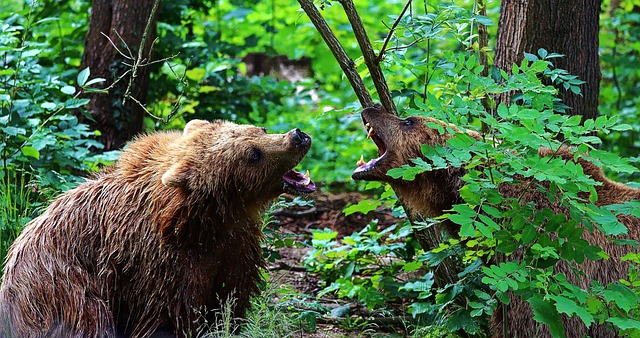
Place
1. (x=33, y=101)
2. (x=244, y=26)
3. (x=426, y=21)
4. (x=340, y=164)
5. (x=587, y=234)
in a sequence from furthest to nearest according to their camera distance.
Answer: (x=244, y=26)
(x=340, y=164)
(x=33, y=101)
(x=426, y=21)
(x=587, y=234)

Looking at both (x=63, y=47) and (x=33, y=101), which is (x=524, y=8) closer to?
(x=33, y=101)

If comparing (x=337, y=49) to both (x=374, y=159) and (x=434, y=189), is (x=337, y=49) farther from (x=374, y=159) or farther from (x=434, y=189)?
(x=434, y=189)

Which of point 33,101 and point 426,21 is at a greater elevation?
point 426,21

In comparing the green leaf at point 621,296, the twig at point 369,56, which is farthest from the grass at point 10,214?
the green leaf at point 621,296

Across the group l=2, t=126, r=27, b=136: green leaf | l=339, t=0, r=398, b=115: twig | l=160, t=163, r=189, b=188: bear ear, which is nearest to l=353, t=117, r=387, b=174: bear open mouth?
l=339, t=0, r=398, b=115: twig

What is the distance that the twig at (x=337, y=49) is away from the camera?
5.67m

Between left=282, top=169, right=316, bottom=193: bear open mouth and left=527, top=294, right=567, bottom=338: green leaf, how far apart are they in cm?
166

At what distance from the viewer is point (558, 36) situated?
6496 mm

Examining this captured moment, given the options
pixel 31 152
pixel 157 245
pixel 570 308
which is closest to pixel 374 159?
pixel 157 245

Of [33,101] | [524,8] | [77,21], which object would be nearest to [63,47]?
[77,21]

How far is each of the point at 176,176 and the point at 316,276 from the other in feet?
9.08

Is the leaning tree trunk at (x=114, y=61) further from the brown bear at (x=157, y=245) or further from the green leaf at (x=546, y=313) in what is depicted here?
the green leaf at (x=546, y=313)

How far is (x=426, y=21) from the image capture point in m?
5.76

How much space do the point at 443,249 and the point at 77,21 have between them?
20.1 feet
